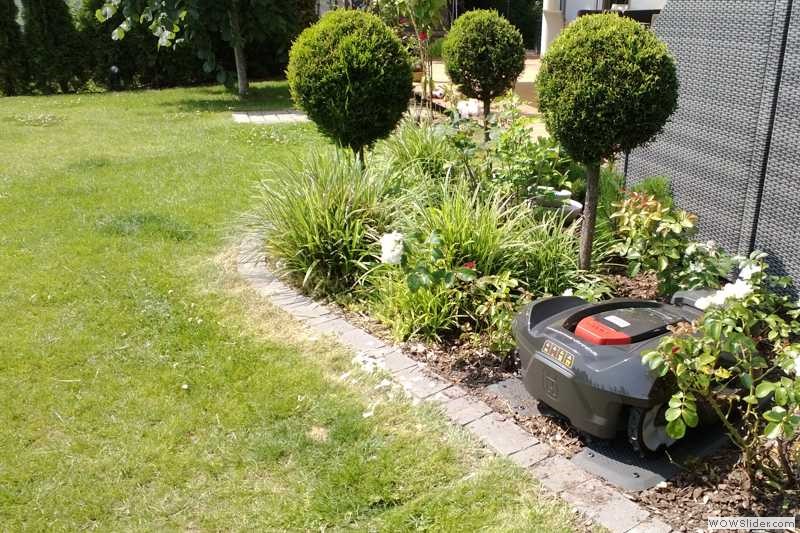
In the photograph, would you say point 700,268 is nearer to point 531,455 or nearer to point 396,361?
point 531,455

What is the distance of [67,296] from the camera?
4.19 metres

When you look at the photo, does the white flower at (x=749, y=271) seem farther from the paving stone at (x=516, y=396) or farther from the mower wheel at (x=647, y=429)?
the paving stone at (x=516, y=396)

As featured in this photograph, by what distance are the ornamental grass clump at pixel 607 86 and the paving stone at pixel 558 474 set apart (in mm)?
1589

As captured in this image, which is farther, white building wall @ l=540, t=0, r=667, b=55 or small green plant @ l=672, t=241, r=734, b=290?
white building wall @ l=540, t=0, r=667, b=55

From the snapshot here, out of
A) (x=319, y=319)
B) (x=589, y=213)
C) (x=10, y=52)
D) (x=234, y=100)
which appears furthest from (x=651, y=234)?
(x=10, y=52)

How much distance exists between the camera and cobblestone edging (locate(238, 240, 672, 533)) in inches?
92.4

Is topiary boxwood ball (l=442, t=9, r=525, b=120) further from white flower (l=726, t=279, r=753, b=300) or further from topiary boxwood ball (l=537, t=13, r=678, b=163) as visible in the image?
white flower (l=726, t=279, r=753, b=300)

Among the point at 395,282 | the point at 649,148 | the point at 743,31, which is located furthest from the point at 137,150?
the point at 743,31

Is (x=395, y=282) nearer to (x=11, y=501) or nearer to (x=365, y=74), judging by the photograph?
(x=365, y=74)

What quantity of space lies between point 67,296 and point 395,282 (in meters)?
2.00

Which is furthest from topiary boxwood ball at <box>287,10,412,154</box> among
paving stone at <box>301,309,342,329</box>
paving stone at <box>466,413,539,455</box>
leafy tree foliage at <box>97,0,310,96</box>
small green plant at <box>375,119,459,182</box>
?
leafy tree foliage at <box>97,0,310,96</box>

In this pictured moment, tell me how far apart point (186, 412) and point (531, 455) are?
1.48 metres

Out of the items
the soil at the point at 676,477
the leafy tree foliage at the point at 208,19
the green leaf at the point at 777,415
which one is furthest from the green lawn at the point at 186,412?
the leafy tree foliage at the point at 208,19

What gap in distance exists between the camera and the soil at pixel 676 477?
7.75 ft
